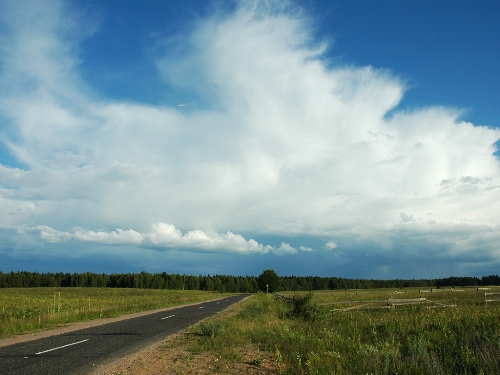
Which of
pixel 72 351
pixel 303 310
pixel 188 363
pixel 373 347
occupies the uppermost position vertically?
pixel 373 347

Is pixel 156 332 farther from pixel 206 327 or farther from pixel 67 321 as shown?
pixel 67 321

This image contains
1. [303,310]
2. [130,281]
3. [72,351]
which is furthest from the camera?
[130,281]

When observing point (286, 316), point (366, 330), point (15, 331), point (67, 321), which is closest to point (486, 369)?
point (366, 330)

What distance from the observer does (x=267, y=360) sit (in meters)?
11.2

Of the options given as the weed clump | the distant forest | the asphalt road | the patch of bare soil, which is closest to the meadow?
the patch of bare soil

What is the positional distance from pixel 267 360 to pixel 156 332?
384 inches

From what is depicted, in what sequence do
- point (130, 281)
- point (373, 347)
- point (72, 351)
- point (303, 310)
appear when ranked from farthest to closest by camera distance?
point (130, 281) → point (303, 310) → point (72, 351) → point (373, 347)

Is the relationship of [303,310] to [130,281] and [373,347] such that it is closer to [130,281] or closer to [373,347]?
[373,347]

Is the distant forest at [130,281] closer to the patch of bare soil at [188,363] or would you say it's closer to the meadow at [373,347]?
the meadow at [373,347]

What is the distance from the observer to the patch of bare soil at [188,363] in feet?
32.6

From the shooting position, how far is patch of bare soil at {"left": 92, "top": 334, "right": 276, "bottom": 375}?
9.93 m

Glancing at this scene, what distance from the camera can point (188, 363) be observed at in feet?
36.0

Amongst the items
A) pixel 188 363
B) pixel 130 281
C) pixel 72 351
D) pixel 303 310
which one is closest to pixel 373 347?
pixel 188 363

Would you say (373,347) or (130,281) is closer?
(373,347)
